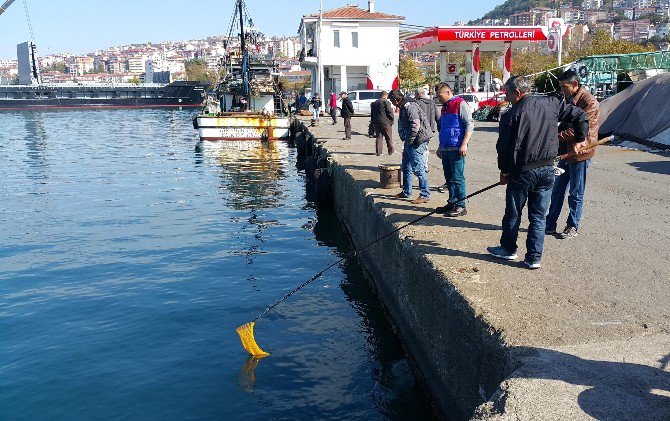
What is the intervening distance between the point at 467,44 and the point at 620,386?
39934 millimetres

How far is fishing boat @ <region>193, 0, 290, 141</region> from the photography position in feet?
102

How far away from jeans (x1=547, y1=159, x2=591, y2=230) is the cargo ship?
83.8 m

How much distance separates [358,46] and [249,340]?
132 feet

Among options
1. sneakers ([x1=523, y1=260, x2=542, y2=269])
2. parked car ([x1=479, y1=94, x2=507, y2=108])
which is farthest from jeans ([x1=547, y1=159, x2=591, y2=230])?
parked car ([x1=479, y1=94, x2=507, y2=108])

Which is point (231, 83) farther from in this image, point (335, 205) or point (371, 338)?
point (371, 338)

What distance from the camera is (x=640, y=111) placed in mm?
15305

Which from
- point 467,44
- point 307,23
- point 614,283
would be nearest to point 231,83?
point 307,23

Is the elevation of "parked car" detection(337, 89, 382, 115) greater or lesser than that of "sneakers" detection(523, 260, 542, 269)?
greater

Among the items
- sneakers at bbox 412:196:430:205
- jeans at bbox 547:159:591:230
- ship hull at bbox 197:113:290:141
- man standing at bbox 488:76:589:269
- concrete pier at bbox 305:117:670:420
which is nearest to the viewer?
concrete pier at bbox 305:117:670:420

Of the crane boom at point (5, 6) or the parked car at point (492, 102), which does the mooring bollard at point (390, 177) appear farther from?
the crane boom at point (5, 6)

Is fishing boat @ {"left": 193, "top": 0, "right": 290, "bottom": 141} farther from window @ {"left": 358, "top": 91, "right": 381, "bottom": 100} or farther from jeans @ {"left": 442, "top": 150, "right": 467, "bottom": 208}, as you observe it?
jeans @ {"left": 442, "top": 150, "right": 467, "bottom": 208}

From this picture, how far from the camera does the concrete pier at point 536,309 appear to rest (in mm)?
3510

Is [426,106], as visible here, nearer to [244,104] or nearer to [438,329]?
[438,329]

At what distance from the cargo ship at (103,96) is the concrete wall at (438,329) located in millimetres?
83079
